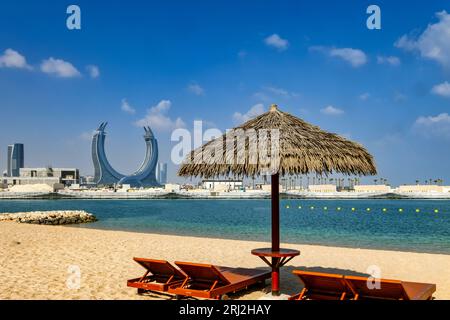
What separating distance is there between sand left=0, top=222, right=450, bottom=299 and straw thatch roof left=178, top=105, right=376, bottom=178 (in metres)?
2.42

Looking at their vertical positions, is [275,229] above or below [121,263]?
above

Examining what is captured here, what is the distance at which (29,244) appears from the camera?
51.3 feet

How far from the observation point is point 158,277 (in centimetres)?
782

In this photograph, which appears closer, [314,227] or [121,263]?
[121,263]

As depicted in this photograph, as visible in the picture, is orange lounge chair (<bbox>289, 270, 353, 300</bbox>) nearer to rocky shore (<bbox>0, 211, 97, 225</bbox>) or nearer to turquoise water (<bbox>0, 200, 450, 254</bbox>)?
turquoise water (<bbox>0, 200, 450, 254</bbox>)

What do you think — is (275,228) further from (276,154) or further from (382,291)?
(382,291)

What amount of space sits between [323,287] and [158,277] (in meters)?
3.07

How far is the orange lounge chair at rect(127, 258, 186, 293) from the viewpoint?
7.38 meters

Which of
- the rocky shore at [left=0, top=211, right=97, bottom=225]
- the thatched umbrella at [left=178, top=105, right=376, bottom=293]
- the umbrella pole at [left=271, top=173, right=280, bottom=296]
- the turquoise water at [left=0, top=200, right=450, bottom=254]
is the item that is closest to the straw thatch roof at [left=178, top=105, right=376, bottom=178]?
the thatched umbrella at [left=178, top=105, right=376, bottom=293]

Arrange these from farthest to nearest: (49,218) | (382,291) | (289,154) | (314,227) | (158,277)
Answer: (49,218)
(314,227)
(158,277)
(289,154)
(382,291)

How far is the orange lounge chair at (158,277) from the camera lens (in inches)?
291

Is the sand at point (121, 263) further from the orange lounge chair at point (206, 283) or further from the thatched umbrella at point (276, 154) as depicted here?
the thatched umbrella at point (276, 154)

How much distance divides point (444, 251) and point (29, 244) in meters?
17.9

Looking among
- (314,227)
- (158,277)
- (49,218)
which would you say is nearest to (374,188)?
(314,227)
